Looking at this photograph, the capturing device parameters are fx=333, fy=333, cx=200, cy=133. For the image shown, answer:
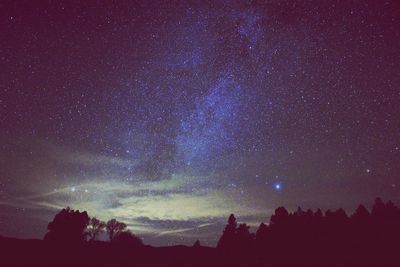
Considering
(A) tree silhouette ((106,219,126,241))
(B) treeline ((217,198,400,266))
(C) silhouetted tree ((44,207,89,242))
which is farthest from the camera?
(A) tree silhouette ((106,219,126,241))

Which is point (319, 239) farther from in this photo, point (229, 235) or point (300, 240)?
point (229, 235)

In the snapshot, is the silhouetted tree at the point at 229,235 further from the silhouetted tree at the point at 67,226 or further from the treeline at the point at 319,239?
the silhouetted tree at the point at 67,226

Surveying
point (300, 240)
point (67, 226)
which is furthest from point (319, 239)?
point (67, 226)

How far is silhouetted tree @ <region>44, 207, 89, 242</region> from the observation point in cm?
5703

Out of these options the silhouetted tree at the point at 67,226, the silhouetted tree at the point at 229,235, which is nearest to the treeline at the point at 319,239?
the silhouetted tree at the point at 229,235

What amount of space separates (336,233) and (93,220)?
6437 centimetres

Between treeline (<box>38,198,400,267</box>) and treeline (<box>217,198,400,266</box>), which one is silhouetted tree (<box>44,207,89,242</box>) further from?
treeline (<box>217,198,400,266</box>)

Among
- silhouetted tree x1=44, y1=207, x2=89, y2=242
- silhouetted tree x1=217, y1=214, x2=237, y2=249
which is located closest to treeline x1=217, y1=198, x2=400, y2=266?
silhouetted tree x1=217, y1=214, x2=237, y2=249

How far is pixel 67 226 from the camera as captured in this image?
59250 millimetres

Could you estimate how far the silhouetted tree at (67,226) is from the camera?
5703 centimetres

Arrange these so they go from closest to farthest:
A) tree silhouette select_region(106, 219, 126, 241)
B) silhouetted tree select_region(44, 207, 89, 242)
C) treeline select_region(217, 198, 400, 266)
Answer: treeline select_region(217, 198, 400, 266) → silhouetted tree select_region(44, 207, 89, 242) → tree silhouette select_region(106, 219, 126, 241)

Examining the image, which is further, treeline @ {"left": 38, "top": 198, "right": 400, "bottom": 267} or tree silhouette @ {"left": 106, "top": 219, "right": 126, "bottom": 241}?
tree silhouette @ {"left": 106, "top": 219, "right": 126, "bottom": 241}

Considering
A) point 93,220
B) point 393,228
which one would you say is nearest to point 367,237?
point 393,228

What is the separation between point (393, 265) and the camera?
149 ft
